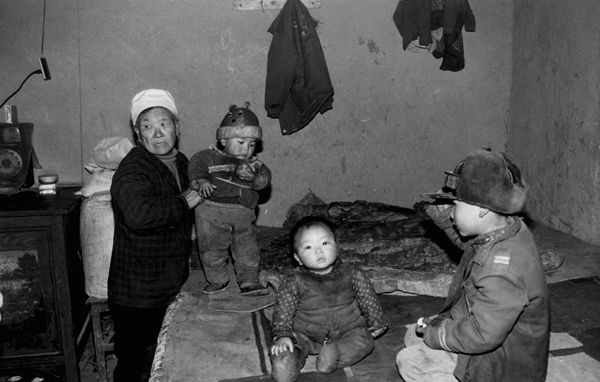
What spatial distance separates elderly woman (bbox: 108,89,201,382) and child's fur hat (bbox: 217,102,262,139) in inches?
12.8

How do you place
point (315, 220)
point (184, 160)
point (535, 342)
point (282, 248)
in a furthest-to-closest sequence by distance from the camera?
1. point (282, 248)
2. point (184, 160)
3. point (315, 220)
4. point (535, 342)

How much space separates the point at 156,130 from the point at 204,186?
0.45 meters

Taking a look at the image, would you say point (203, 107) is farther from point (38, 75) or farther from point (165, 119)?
point (165, 119)

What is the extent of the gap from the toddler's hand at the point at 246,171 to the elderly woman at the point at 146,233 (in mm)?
313

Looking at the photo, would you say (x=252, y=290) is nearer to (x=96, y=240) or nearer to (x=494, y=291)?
(x=96, y=240)

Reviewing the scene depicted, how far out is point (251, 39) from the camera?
5.36 meters

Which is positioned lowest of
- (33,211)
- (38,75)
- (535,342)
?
(535,342)

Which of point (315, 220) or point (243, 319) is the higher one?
point (315, 220)

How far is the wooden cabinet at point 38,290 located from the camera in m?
3.61

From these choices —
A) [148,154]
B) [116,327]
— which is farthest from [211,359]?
[148,154]

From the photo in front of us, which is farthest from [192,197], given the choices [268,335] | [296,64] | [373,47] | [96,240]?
[373,47]

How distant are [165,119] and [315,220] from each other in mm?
1170

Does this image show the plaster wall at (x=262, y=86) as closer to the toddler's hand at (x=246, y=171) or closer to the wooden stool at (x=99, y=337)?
the wooden stool at (x=99, y=337)

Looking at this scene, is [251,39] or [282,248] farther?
[251,39]
